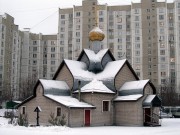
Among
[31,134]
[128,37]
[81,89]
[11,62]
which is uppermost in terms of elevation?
[128,37]

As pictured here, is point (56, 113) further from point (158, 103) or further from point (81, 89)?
point (158, 103)

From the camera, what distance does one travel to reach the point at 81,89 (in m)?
38.1

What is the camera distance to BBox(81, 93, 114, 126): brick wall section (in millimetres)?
36688

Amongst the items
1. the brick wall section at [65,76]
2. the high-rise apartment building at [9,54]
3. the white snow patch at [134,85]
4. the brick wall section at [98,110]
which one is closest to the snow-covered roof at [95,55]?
the brick wall section at [65,76]

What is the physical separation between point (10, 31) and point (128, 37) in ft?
108

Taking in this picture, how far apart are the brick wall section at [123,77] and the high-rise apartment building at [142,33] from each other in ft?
171

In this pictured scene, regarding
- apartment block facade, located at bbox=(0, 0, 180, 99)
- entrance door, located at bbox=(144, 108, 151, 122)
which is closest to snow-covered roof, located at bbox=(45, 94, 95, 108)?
entrance door, located at bbox=(144, 108, 151, 122)

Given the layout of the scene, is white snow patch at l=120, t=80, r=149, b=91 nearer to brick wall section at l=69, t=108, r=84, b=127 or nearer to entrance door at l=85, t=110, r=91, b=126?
entrance door at l=85, t=110, r=91, b=126

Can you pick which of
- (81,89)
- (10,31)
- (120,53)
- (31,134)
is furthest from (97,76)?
(10,31)

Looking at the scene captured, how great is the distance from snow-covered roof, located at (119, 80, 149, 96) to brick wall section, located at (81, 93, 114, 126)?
1.58 m

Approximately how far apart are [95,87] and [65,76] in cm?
460

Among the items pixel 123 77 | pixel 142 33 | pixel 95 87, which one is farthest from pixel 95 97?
pixel 142 33

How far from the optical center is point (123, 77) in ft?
132

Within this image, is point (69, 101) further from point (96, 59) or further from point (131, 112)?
point (96, 59)
